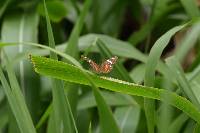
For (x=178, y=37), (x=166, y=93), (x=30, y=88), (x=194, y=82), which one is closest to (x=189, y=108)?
(x=166, y=93)

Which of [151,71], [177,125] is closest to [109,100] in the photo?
[177,125]

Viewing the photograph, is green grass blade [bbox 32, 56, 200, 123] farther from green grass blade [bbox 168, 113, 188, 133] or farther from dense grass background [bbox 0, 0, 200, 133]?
green grass blade [bbox 168, 113, 188, 133]

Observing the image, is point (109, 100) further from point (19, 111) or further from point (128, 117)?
point (19, 111)

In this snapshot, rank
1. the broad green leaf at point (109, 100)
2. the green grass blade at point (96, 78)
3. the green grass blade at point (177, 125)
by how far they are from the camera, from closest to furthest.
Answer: the green grass blade at point (96, 78)
the green grass blade at point (177, 125)
the broad green leaf at point (109, 100)

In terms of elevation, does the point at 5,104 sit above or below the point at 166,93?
below

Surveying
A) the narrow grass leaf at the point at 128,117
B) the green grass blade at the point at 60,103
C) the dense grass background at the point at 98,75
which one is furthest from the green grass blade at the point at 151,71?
the narrow grass leaf at the point at 128,117

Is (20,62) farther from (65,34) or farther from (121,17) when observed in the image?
(121,17)

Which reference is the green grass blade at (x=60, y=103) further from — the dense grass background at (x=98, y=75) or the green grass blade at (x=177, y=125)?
the green grass blade at (x=177, y=125)

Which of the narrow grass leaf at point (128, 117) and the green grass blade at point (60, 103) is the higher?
the green grass blade at point (60, 103)
